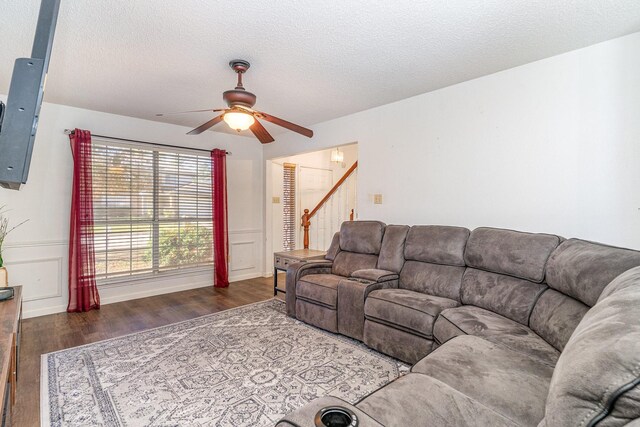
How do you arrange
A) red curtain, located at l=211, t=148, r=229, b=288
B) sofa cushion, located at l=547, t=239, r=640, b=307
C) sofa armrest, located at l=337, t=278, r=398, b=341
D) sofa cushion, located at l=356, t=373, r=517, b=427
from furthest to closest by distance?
red curtain, located at l=211, t=148, r=229, b=288
sofa armrest, located at l=337, t=278, r=398, b=341
sofa cushion, located at l=547, t=239, r=640, b=307
sofa cushion, located at l=356, t=373, r=517, b=427

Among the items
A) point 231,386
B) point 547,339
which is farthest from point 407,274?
point 231,386

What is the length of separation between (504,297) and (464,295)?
0.32 metres

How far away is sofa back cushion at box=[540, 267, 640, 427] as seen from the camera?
0.62 m

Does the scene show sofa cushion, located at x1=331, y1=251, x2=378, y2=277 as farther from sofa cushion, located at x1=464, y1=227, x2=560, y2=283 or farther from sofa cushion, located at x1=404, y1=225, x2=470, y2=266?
sofa cushion, located at x1=464, y1=227, x2=560, y2=283

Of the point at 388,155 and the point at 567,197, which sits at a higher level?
the point at 388,155

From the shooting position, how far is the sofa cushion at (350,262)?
11.1ft

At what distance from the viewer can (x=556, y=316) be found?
71.7 inches

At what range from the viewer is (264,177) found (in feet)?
18.2

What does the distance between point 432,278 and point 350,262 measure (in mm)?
969

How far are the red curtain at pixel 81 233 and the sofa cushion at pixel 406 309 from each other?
10.9 feet

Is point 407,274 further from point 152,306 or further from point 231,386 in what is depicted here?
point 152,306

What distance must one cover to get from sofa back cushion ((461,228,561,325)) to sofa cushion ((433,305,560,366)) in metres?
0.10

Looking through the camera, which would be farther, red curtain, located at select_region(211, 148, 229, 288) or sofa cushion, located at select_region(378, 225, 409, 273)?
red curtain, located at select_region(211, 148, 229, 288)

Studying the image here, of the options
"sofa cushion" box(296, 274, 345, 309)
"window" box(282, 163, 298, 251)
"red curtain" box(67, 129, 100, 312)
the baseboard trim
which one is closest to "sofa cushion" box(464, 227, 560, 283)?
"sofa cushion" box(296, 274, 345, 309)
